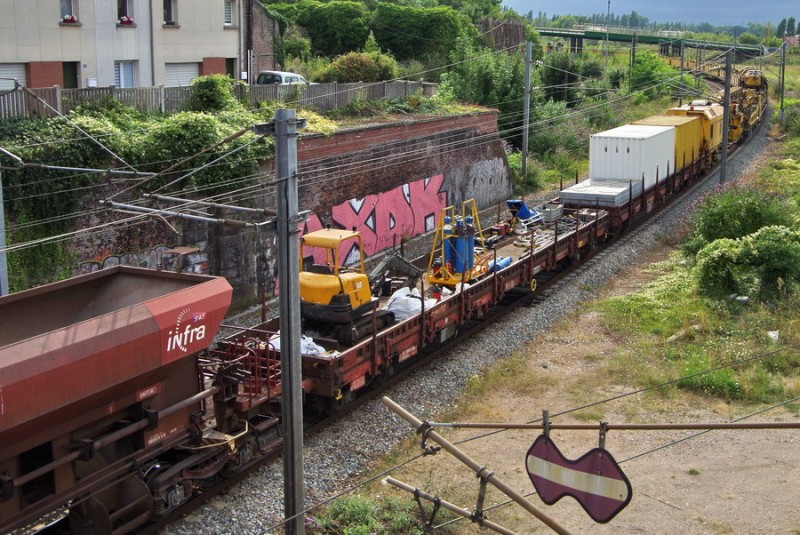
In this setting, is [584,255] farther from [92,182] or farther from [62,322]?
[62,322]

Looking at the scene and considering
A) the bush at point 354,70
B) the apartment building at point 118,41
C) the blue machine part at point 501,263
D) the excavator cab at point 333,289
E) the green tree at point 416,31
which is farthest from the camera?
the green tree at point 416,31

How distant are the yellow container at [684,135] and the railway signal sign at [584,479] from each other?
2814cm

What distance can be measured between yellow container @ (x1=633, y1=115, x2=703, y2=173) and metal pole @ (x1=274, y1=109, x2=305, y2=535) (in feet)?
84.9

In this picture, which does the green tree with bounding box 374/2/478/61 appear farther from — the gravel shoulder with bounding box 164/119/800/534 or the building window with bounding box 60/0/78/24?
the gravel shoulder with bounding box 164/119/800/534

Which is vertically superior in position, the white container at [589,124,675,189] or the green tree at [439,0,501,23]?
the green tree at [439,0,501,23]

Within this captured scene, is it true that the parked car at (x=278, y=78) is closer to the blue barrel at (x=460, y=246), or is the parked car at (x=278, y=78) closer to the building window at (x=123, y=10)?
the building window at (x=123, y=10)

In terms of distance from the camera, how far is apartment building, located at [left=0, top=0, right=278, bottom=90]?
86.4 feet

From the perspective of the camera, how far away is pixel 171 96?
22234 millimetres

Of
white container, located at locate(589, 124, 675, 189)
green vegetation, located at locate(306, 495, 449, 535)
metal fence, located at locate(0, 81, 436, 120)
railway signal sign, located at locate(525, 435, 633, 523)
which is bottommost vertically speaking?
green vegetation, located at locate(306, 495, 449, 535)

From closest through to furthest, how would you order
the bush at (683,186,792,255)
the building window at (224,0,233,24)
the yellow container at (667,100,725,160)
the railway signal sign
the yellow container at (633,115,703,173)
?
1. the railway signal sign
2. the bush at (683,186,792,255)
3. the yellow container at (633,115,703,173)
4. the building window at (224,0,233,24)
5. the yellow container at (667,100,725,160)

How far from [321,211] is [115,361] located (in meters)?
14.3

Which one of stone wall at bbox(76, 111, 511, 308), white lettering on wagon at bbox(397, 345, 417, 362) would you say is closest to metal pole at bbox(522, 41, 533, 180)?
stone wall at bbox(76, 111, 511, 308)

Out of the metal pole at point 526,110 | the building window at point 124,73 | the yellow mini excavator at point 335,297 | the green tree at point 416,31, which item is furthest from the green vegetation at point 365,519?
the green tree at point 416,31

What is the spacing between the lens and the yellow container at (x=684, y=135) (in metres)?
34.2
